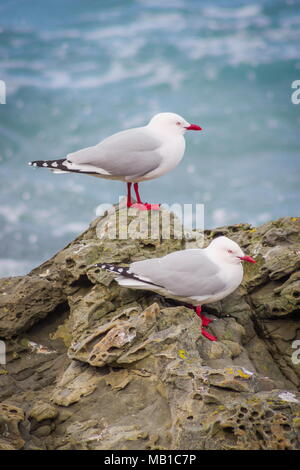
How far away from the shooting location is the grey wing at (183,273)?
20.1 ft

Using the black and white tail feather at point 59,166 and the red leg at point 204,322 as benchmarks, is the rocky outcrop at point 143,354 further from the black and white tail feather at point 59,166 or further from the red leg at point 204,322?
the black and white tail feather at point 59,166

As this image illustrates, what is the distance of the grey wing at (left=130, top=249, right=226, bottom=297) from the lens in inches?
241

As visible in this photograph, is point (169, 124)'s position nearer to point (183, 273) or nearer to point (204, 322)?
point (183, 273)

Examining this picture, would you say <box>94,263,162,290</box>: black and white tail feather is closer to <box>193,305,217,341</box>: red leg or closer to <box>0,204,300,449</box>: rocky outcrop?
<box>0,204,300,449</box>: rocky outcrop

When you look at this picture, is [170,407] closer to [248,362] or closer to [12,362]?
[248,362]

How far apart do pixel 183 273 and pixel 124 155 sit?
74.3 inches

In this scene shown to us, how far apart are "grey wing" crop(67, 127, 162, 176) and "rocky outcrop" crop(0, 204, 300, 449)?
0.55 metres

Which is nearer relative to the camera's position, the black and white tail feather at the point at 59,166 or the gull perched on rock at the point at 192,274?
the gull perched on rock at the point at 192,274

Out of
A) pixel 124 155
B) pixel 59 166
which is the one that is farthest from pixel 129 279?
pixel 59 166

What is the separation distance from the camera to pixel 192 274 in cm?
626

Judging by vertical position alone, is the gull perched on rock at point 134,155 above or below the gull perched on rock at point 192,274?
above

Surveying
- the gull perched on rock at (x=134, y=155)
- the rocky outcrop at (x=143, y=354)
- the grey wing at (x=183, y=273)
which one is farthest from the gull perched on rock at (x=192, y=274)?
the gull perched on rock at (x=134, y=155)

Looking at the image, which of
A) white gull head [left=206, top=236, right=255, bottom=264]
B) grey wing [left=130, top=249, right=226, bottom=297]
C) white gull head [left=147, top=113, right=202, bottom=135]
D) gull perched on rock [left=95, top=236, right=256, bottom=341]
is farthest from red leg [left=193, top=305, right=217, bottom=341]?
white gull head [left=147, top=113, right=202, bottom=135]

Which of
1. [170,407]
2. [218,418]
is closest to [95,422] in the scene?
[170,407]
